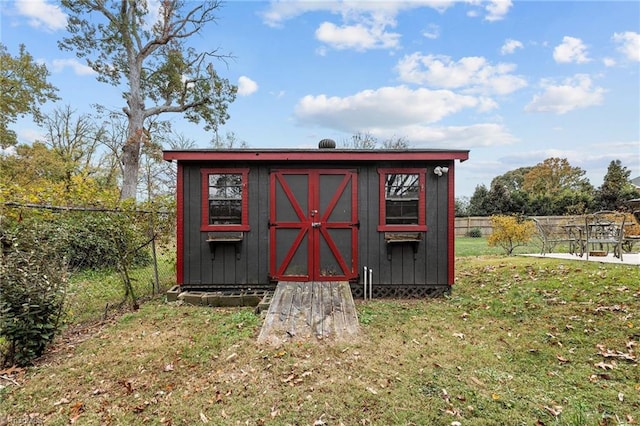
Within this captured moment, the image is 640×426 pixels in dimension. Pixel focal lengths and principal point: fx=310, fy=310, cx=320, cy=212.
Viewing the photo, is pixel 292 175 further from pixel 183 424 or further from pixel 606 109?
pixel 606 109

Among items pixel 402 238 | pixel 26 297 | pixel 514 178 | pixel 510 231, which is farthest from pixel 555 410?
pixel 514 178

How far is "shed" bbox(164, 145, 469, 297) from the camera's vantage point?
5.32 metres

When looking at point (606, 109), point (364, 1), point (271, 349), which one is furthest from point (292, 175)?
point (606, 109)

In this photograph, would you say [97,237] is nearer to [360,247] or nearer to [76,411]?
[76,411]

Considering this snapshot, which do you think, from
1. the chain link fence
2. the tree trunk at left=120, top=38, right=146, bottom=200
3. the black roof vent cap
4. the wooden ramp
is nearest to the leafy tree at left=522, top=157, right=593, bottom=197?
the black roof vent cap

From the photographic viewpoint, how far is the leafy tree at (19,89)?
1318 centimetres

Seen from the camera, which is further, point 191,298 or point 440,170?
point 440,170

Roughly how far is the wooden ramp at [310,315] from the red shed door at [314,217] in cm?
45

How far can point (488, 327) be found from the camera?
3902mm

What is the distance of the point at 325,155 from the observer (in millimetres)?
5195

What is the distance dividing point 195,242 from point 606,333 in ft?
18.6

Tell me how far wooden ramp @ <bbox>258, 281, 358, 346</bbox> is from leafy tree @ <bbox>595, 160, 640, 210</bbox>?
20.2 metres

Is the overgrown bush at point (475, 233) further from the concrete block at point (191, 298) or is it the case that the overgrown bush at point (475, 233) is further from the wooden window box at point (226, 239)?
the concrete block at point (191, 298)

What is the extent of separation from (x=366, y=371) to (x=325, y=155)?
134 inches
